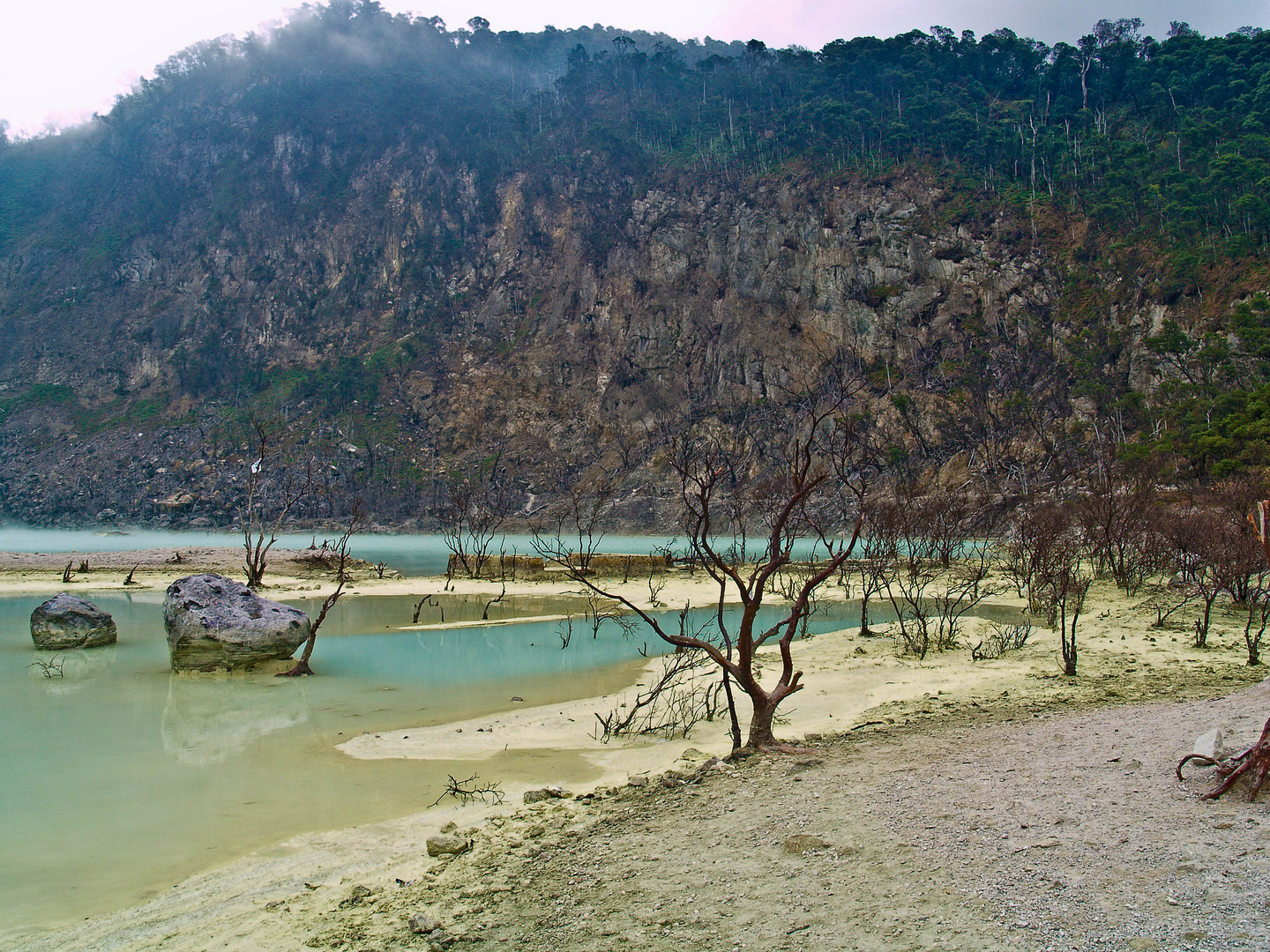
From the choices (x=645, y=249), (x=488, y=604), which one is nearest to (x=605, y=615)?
(x=488, y=604)

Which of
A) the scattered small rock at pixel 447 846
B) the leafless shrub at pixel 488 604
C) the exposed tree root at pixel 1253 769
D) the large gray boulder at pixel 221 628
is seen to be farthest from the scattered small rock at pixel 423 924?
the leafless shrub at pixel 488 604

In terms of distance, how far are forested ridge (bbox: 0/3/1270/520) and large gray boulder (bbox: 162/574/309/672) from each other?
4019cm

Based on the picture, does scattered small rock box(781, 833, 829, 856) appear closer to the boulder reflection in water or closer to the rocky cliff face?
the boulder reflection in water

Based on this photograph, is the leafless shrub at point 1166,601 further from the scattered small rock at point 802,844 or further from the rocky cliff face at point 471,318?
the rocky cliff face at point 471,318

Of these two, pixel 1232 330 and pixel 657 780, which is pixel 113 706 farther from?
pixel 1232 330

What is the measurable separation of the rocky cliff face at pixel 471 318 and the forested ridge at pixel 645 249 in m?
0.40

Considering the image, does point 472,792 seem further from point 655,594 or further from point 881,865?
point 655,594

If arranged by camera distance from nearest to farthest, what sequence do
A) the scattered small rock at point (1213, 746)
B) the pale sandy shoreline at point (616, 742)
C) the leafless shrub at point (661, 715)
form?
1. the pale sandy shoreline at point (616, 742)
2. the scattered small rock at point (1213, 746)
3. the leafless shrub at point (661, 715)

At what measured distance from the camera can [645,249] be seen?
261 feet

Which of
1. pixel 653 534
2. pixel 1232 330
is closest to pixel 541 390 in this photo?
pixel 653 534

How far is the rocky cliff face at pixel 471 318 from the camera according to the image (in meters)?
65.3

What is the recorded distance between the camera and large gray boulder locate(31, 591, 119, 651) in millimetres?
15250

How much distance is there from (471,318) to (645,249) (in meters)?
21.1

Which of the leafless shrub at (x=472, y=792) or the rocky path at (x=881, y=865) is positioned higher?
the rocky path at (x=881, y=865)
